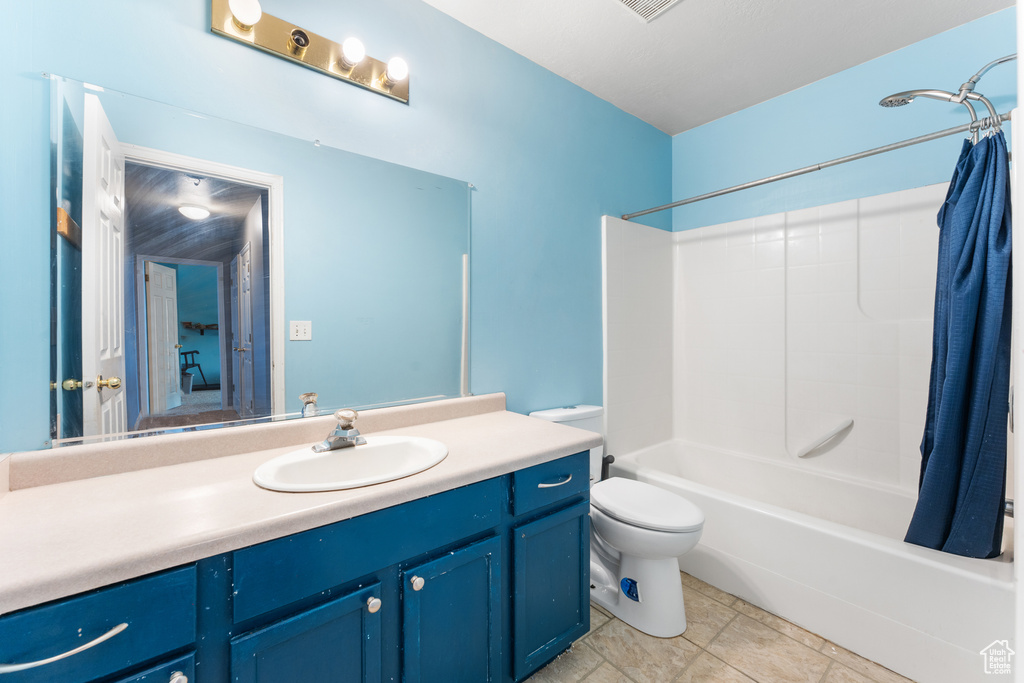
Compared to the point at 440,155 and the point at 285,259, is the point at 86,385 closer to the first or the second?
the point at 285,259

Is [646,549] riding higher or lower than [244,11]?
lower

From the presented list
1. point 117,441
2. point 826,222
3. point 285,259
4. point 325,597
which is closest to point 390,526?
point 325,597

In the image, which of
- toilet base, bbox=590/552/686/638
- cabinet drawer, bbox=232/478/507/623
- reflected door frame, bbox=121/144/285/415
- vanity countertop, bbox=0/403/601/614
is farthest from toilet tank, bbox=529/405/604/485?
reflected door frame, bbox=121/144/285/415

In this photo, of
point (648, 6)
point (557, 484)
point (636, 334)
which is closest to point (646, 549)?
point (557, 484)

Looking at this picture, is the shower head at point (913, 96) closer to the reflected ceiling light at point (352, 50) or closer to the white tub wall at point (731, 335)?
the white tub wall at point (731, 335)

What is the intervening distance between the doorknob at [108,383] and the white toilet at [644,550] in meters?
1.61

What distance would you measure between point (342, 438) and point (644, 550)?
1176 millimetres

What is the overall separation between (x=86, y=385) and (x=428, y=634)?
3.50 ft

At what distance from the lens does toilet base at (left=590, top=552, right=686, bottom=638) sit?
1611 mm

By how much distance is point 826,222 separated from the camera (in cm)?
218

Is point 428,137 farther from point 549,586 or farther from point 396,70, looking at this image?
point 549,586

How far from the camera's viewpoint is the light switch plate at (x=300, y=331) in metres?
1.35

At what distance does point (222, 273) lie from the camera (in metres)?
1.23

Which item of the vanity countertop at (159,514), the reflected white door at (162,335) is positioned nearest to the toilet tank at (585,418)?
the vanity countertop at (159,514)
